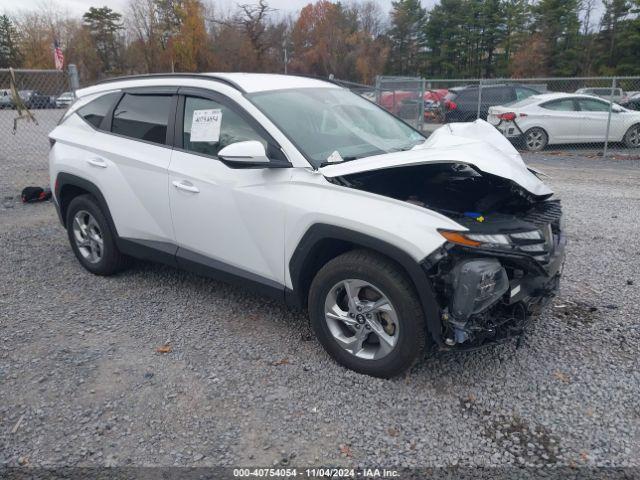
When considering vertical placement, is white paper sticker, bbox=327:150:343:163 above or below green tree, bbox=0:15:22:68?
below

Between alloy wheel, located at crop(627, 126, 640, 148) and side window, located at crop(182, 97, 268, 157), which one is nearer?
side window, located at crop(182, 97, 268, 157)

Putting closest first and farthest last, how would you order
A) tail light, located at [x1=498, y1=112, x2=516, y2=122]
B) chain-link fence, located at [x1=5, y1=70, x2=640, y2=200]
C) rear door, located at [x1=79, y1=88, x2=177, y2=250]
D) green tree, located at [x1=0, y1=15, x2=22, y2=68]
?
rear door, located at [x1=79, y1=88, x2=177, y2=250] → chain-link fence, located at [x1=5, y1=70, x2=640, y2=200] → tail light, located at [x1=498, y1=112, x2=516, y2=122] → green tree, located at [x1=0, y1=15, x2=22, y2=68]

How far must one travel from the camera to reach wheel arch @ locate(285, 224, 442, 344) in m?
2.78

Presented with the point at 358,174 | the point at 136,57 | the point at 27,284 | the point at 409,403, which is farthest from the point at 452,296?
the point at 136,57

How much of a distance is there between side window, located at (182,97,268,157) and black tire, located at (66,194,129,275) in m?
1.27

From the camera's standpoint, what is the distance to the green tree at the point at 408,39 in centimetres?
7031

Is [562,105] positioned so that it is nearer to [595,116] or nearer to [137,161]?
[595,116]

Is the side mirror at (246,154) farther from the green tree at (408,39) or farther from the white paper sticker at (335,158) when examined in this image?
the green tree at (408,39)

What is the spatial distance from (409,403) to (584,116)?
12003 millimetres

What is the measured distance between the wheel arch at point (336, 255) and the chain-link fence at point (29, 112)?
4.98 metres

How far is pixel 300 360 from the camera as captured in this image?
3422mm

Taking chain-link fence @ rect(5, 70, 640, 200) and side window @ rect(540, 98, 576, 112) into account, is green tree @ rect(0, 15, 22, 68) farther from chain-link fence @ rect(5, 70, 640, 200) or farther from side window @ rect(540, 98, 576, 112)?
side window @ rect(540, 98, 576, 112)

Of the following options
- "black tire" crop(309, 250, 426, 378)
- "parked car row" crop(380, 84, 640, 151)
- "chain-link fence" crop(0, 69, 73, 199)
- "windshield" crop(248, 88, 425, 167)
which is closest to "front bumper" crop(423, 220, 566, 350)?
"black tire" crop(309, 250, 426, 378)

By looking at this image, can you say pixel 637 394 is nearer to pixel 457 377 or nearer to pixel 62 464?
pixel 457 377
